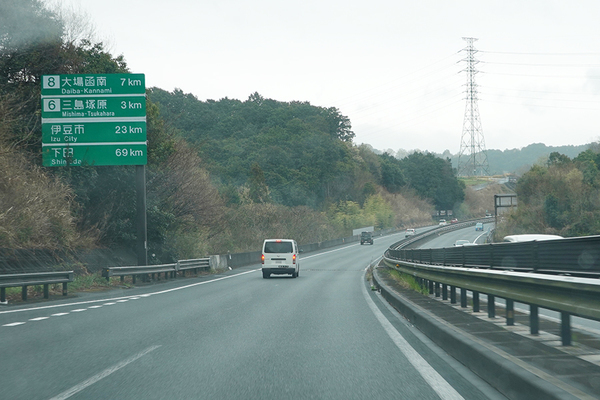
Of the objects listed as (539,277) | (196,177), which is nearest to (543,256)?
(539,277)

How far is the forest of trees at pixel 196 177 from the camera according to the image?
942 inches

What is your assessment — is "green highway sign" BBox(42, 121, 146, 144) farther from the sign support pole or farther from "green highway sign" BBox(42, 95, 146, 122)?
the sign support pole

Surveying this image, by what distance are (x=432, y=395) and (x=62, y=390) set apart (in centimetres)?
352

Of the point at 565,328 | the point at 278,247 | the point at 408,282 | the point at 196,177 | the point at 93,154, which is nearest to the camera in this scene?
the point at 565,328

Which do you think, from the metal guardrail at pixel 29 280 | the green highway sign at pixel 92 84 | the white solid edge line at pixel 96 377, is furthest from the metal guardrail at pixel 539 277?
the green highway sign at pixel 92 84

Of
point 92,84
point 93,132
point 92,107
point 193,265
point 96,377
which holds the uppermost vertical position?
point 92,84

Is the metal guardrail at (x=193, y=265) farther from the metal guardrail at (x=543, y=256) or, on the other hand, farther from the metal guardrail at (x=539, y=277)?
the metal guardrail at (x=539, y=277)

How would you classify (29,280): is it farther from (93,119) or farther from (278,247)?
(278,247)

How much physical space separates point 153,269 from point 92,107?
662 cm

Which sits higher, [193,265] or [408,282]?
[408,282]

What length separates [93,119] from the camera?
23.4m

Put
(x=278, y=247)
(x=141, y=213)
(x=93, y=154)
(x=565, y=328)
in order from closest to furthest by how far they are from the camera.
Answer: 1. (x=565, y=328)
2. (x=93, y=154)
3. (x=141, y=213)
4. (x=278, y=247)

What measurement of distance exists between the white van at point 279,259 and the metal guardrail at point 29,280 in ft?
44.1

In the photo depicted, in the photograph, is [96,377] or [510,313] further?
[510,313]
